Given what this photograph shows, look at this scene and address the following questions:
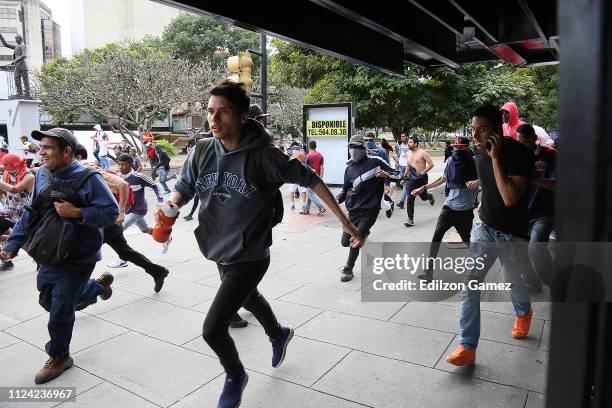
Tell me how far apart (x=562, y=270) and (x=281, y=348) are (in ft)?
9.36

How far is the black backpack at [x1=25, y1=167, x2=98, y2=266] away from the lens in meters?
3.51

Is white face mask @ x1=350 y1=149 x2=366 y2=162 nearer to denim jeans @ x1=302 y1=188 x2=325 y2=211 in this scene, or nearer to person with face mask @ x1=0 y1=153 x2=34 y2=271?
person with face mask @ x1=0 y1=153 x2=34 y2=271

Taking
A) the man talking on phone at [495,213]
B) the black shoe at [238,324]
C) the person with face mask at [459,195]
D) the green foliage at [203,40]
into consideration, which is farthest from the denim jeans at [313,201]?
the green foliage at [203,40]

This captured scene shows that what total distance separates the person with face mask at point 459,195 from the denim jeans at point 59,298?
3891 millimetres

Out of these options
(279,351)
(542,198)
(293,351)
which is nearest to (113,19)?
(542,198)

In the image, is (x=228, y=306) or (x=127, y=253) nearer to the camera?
(x=228, y=306)

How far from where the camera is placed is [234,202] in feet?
9.64

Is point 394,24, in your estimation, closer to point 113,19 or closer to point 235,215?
point 235,215

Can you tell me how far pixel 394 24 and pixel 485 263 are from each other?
8.89ft

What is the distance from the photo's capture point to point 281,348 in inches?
143

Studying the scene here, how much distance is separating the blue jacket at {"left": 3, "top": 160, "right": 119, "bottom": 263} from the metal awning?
4.87 ft

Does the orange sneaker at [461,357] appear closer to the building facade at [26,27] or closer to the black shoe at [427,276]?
the black shoe at [427,276]

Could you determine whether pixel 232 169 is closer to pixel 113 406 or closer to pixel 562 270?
pixel 113 406

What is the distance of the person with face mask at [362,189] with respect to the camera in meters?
6.07
